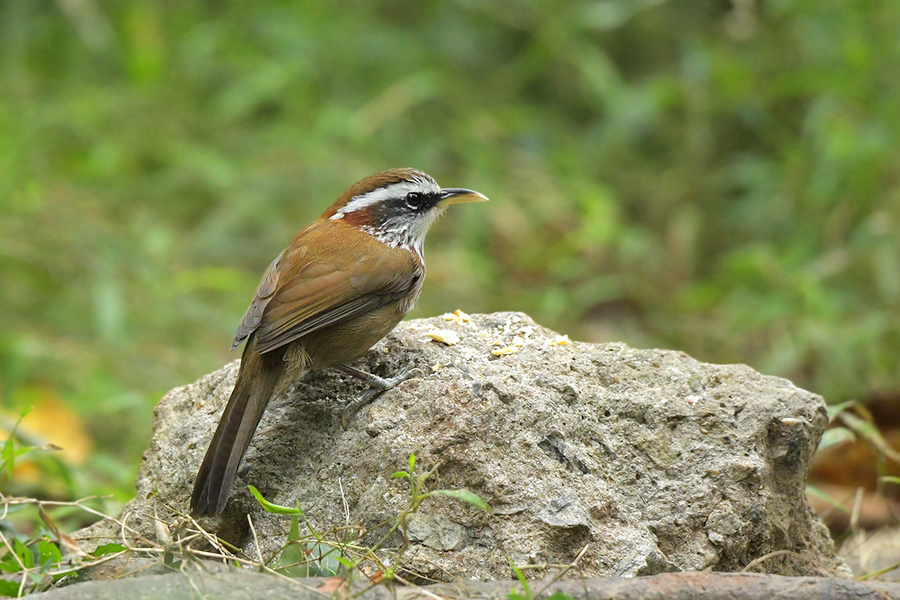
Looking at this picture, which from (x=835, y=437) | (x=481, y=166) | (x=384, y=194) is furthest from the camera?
(x=481, y=166)

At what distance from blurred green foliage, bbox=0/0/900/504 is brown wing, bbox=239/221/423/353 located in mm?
2918

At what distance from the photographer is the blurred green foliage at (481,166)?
7363 mm

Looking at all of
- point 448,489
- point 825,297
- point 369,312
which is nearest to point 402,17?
point 825,297

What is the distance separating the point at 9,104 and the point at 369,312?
606cm

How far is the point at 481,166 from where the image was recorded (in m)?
9.03

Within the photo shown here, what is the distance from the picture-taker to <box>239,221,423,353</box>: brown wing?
3859 millimetres

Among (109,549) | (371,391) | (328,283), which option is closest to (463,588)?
(371,391)

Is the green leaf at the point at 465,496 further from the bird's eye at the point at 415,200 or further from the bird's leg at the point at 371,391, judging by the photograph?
the bird's eye at the point at 415,200

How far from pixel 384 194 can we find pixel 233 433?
5.02 ft

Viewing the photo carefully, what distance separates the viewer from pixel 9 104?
8.78m

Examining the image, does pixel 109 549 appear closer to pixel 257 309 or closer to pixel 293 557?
pixel 293 557

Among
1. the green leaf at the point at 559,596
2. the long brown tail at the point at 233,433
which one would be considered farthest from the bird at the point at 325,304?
the green leaf at the point at 559,596

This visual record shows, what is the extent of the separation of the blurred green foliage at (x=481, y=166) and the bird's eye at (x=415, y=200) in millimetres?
2840

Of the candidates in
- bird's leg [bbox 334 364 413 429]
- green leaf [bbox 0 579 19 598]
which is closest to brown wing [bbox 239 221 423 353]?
bird's leg [bbox 334 364 413 429]
